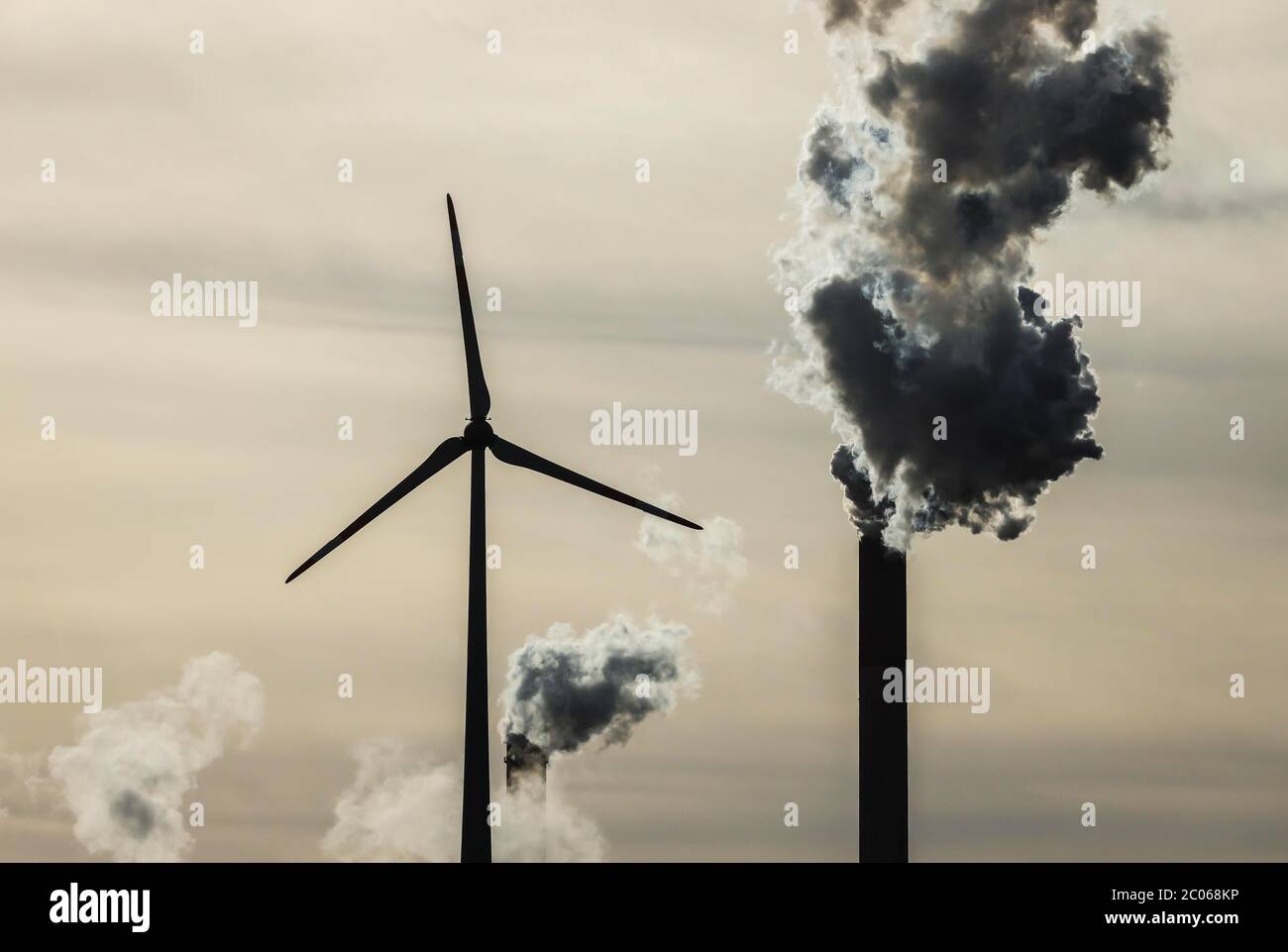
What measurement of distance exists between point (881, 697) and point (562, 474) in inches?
627

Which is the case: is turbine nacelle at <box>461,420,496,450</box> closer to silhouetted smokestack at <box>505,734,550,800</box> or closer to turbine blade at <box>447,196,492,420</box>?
turbine blade at <box>447,196,492,420</box>

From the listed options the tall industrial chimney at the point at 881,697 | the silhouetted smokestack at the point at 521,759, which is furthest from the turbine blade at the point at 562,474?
the silhouetted smokestack at the point at 521,759

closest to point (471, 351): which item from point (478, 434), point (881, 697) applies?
point (478, 434)

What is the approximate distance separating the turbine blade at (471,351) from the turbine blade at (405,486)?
112cm

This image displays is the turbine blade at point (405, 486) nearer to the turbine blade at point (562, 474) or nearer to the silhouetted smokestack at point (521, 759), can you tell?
the turbine blade at point (562, 474)

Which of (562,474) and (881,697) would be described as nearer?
(562,474)

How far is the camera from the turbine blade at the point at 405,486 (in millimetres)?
67562

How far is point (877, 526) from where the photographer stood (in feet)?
262

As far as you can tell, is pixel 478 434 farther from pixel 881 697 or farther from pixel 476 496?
pixel 881 697

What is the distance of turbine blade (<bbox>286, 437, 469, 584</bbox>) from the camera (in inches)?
2660

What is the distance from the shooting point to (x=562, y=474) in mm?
70875
